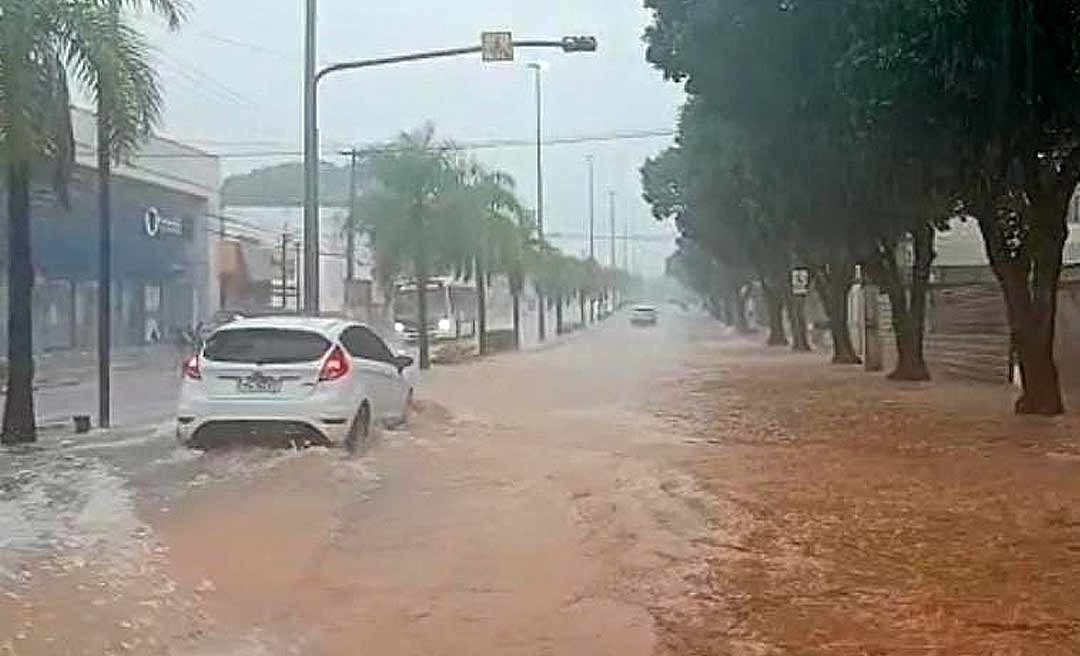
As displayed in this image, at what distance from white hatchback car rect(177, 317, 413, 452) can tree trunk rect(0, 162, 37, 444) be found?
7.86ft

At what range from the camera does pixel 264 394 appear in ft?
57.9

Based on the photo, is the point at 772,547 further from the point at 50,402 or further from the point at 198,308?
the point at 198,308

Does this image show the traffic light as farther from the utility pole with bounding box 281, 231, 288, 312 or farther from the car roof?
the utility pole with bounding box 281, 231, 288, 312

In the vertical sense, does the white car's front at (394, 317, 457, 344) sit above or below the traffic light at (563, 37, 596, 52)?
below

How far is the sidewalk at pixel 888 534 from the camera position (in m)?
8.88

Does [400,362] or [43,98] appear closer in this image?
[43,98]

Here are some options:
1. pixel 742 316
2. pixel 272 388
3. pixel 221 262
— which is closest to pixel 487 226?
pixel 221 262

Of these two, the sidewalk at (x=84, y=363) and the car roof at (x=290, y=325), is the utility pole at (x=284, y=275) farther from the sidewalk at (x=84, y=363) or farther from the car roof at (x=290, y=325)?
the car roof at (x=290, y=325)

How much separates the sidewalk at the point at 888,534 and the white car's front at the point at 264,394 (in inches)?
149

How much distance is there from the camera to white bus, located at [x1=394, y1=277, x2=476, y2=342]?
232ft

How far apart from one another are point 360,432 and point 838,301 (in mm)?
28150

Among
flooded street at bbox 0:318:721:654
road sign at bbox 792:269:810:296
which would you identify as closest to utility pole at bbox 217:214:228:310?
road sign at bbox 792:269:810:296

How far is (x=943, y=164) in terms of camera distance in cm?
1920

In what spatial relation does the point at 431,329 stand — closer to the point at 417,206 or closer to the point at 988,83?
the point at 417,206
